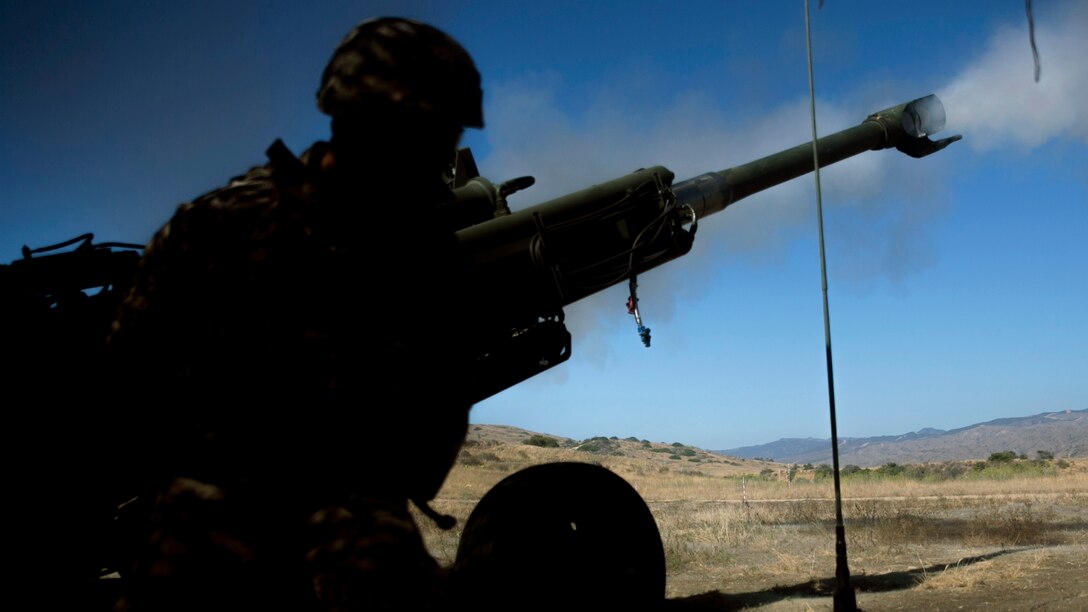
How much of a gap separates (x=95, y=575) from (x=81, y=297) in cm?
117

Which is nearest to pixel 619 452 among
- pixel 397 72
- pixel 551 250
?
A: pixel 551 250

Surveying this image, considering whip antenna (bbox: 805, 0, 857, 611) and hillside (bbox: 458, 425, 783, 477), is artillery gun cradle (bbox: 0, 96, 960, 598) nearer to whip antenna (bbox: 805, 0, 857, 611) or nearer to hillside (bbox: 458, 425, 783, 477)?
whip antenna (bbox: 805, 0, 857, 611)

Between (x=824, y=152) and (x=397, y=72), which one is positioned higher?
(x=824, y=152)

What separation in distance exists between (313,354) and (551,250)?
10.4 ft

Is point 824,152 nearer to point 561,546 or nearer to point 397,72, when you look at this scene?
point 561,546

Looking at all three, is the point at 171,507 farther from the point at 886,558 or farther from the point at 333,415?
the point at 886,558

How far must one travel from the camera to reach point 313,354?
159 cm

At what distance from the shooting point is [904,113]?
24.7ft

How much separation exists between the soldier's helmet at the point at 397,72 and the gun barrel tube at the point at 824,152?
4.06 metres

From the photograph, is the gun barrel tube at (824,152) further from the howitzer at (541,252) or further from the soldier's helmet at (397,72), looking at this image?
the soldier's helmet at (397,72)

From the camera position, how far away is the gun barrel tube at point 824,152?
5.98m

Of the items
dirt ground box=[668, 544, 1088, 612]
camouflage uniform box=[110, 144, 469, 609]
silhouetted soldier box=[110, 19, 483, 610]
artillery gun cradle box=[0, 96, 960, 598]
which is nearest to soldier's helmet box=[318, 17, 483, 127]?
silhouetted soldier box=[110, 19, 483, 610]

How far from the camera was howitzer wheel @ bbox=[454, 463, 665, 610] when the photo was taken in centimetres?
353

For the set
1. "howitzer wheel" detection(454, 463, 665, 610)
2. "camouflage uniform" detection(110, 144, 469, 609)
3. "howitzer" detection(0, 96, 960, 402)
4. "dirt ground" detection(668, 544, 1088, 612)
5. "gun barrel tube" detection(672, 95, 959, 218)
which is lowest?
"dirt ground" detection(668, 544, 1088, 612)
